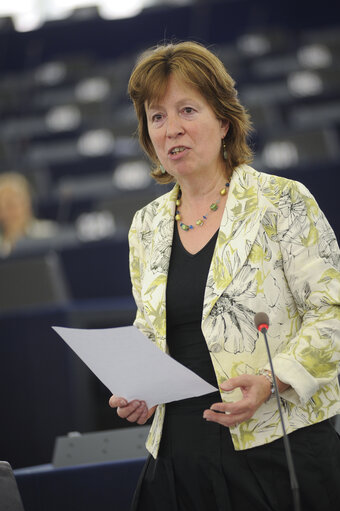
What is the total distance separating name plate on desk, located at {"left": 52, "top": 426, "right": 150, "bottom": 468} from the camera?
5.46ft

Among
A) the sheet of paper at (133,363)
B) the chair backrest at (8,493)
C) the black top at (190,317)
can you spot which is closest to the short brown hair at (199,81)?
the black top at (190,317)

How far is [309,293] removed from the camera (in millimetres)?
1169

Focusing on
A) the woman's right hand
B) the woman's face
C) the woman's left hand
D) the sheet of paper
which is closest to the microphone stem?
the woman's left hand

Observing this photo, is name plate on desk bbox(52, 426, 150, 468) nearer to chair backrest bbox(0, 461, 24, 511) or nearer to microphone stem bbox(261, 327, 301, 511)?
chair backrest bbox(0, 461, 24, 511)

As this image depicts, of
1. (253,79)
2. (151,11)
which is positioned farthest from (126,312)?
(151,11)

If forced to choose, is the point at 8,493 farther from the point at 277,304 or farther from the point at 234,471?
the point at 277,304

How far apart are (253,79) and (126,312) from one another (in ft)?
18.2

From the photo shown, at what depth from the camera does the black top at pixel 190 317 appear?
4.04 feet

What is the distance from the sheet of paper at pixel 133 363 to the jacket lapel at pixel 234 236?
0.12 meters

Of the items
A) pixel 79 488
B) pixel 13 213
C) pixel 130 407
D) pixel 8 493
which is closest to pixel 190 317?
pixel 130 407

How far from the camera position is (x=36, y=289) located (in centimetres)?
329

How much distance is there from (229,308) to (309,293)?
0.14 metres

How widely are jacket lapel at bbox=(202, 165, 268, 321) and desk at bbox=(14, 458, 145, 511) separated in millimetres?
589

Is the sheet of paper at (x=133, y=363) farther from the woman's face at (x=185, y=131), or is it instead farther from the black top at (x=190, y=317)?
the woman's face at (x=185, y=131)
